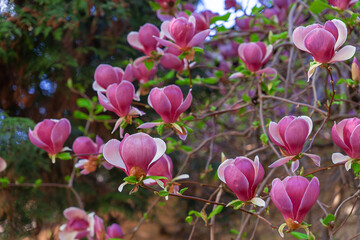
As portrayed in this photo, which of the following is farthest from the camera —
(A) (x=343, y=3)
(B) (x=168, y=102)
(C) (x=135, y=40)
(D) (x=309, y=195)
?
(C) (x=135, y=40)

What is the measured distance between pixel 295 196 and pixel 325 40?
24 centimetres

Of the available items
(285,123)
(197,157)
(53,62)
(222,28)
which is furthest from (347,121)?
(197,157)

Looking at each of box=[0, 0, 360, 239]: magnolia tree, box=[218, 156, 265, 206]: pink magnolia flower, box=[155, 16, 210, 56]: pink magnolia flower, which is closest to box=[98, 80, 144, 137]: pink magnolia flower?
box=[0, 0, 360, 239]: magnolia tree

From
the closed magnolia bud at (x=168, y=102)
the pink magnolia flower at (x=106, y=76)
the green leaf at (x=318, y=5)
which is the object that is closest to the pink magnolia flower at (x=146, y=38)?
the pink magnolia flower at (x=106, y=76)

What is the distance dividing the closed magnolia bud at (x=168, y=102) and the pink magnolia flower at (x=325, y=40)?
0.69ft

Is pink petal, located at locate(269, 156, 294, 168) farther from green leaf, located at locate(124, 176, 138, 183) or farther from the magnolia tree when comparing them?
green leaf, located at locate(124, 176, 138, 183)

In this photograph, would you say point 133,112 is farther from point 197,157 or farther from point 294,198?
point 197,157

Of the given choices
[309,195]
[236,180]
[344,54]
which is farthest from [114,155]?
[344,54]

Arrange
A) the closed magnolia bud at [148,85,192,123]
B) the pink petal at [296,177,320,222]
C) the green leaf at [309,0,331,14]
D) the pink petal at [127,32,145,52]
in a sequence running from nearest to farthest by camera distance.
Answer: the pink petal at [296,177,320,222]
the closed magnolia bud at [148,85,192,123]
the green leaf at [309,0,331,14]
the pink petal at [127,32,145,52]

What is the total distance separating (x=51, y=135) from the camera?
2.52 ft

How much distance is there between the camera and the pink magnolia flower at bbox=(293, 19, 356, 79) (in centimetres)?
58

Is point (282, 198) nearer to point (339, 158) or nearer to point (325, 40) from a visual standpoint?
point (339, 158)

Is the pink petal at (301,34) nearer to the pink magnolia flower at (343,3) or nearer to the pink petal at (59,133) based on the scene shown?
the pink magnolia flower at (343,3)

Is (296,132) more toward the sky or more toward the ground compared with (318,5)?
more toward the ground
